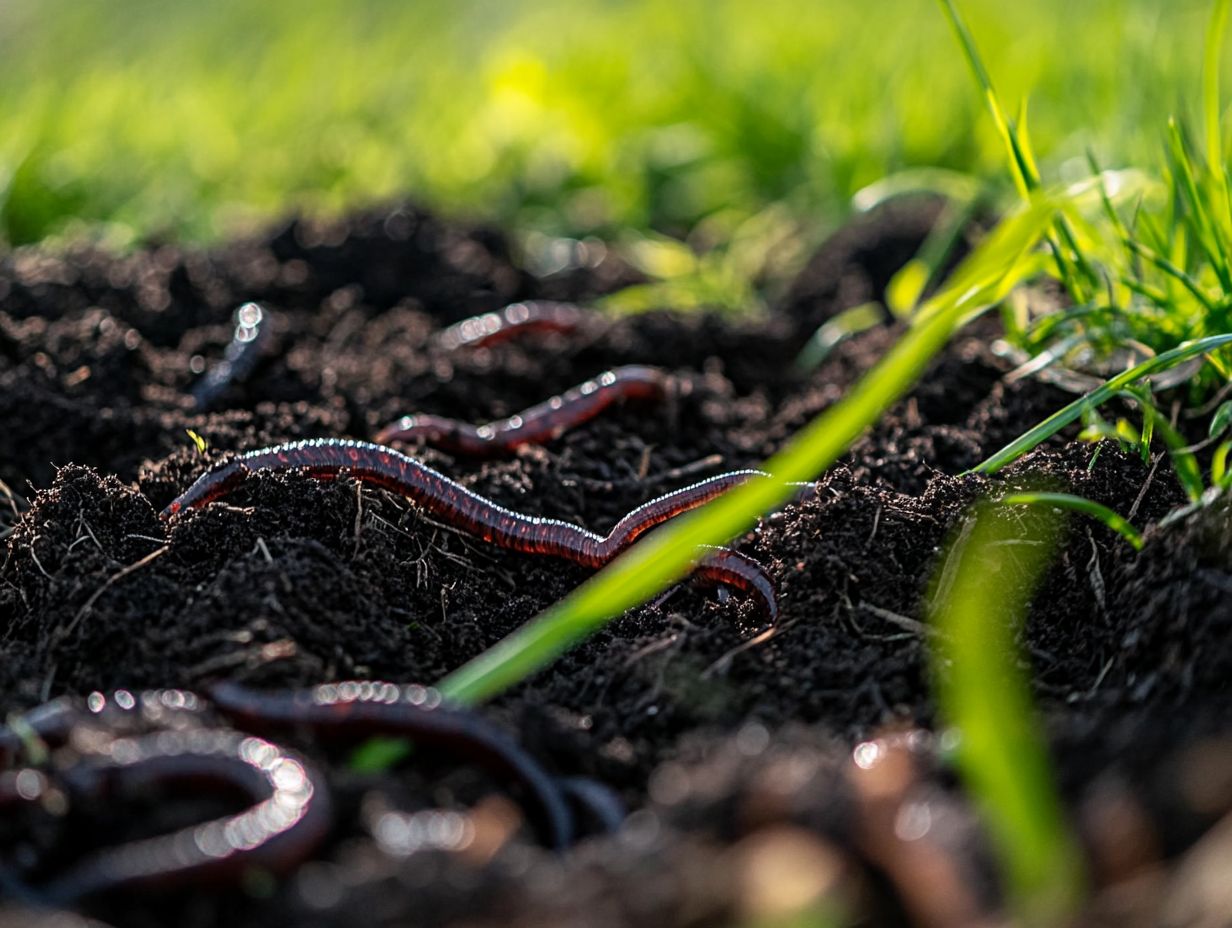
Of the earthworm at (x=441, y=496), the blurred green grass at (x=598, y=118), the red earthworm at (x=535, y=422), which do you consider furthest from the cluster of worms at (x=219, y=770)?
the blurred green grass at (x=598, y=118)

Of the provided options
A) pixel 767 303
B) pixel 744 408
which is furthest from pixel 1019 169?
pixel 767 303

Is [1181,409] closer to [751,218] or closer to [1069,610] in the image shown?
[1069,610]

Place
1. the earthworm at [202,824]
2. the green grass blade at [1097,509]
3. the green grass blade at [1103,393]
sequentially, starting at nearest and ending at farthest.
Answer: the earthworm at [202,824] → the green grass blade at [1097,509] → the green grass blade at [1103,393]

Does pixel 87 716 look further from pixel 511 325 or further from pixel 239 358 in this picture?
pixel 511 325

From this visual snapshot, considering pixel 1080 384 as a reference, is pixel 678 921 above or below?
above

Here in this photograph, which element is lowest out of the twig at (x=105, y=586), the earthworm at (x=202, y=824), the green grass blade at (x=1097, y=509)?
the green grass blade at (x=1097, y=509)

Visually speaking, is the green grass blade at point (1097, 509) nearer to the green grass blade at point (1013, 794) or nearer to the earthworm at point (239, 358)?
the green grass blade at point (1013, 794)

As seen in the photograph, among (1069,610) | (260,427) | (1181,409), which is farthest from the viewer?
(260,427)
